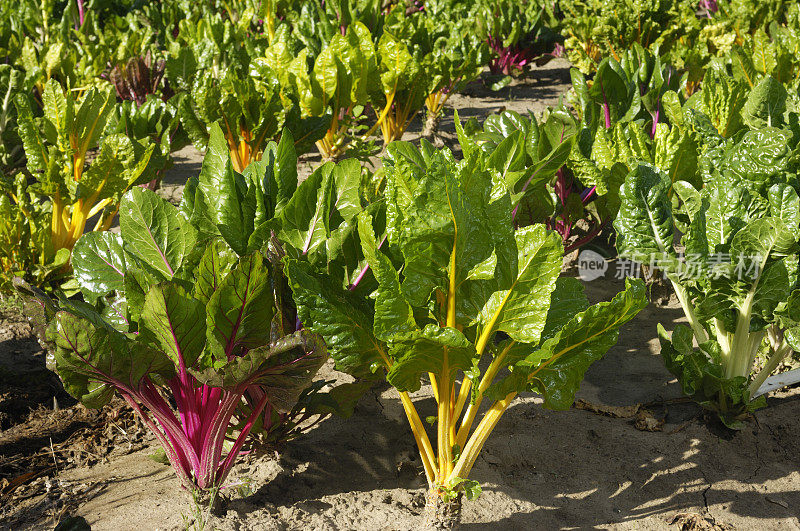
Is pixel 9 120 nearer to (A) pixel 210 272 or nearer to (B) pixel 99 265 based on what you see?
(B) pixel 99 265

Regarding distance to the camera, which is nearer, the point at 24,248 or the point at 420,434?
the point at 420,434

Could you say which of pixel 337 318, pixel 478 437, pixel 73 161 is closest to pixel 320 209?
pixel 337 318

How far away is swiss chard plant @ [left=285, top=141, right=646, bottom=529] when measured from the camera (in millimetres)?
1664

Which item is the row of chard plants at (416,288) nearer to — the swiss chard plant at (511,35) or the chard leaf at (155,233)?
the chard leaf at (155,233)

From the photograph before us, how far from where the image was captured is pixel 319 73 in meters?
4.32

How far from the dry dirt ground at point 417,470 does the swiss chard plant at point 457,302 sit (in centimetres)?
35

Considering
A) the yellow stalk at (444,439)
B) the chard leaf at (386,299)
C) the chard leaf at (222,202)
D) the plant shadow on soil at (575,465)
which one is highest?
the chard leaf at (222,202)

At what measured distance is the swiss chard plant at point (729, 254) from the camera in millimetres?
2217

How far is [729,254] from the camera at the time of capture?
229 centimetres

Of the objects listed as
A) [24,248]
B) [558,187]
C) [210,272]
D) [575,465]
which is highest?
[210,272]

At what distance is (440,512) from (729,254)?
1.26 metres

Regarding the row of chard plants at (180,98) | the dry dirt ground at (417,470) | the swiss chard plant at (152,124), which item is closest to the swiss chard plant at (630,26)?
the row of chard plants at (180,98)

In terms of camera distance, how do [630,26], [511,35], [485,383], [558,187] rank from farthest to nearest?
1. [511,35]
2. [630,26]
3. [558,187]
4. [485,383]

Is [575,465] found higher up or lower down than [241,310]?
lower down
